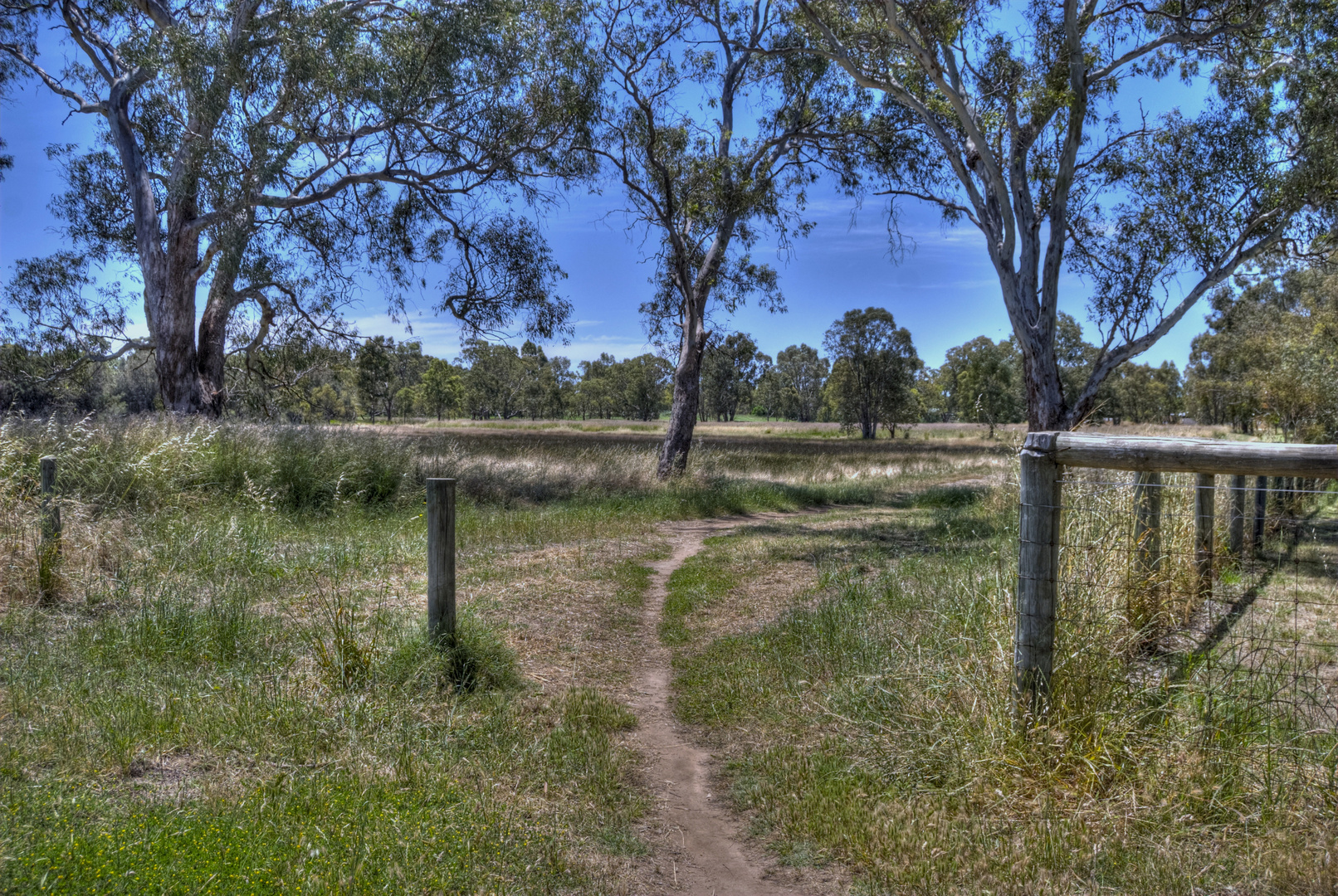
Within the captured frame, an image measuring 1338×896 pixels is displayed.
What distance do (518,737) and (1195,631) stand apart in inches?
218

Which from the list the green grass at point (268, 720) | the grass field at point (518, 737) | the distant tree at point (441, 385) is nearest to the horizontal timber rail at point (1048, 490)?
the grass field at point (518, 737)

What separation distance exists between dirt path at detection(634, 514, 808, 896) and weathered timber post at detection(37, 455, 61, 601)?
15.5ft

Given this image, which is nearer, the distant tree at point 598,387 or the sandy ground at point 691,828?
the sandy ground at point 691,828

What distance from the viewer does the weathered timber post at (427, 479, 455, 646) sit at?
5191mm

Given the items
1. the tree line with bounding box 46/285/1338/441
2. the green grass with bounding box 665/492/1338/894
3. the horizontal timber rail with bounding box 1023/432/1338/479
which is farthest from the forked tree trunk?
the horizontal timber rail with bounding box 1023/432/1338/479

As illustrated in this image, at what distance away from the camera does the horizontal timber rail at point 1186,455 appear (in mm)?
3236

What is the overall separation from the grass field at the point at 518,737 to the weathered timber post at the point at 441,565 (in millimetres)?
214

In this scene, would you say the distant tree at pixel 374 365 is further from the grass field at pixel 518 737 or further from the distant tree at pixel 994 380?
the distant tree at pixel 994 380

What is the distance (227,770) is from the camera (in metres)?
3.58

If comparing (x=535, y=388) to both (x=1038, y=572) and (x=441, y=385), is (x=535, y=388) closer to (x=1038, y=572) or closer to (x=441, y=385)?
(x=441, y=385)

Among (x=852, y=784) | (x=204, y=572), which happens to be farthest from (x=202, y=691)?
(x=852, y=784)

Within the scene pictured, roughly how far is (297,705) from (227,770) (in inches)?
23.1

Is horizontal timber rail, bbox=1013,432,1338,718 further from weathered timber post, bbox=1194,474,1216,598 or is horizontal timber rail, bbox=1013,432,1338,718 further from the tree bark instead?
the tree bark

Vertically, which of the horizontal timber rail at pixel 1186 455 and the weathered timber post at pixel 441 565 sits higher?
the horizontal timber rail at pixel 1186 455
